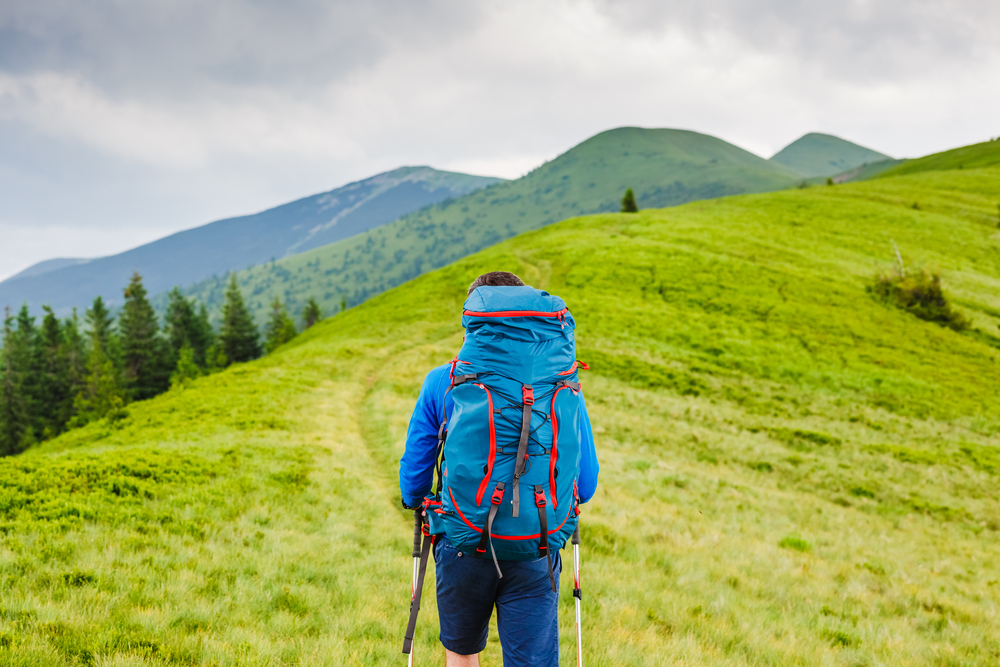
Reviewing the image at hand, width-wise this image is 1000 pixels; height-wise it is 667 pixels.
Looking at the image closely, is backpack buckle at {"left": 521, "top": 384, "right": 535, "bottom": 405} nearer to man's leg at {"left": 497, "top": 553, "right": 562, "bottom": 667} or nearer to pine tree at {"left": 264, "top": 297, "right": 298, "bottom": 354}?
man's leg at {"left": 497, "top": 553, "right": 562, "bottom": 667}

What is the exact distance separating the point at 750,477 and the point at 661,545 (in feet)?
31.7

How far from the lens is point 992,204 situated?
67.4 meters

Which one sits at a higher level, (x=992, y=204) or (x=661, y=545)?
(x=992, y=204)

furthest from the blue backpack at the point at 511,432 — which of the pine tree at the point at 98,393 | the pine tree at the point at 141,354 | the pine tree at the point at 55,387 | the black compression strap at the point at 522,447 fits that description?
the pine tree at the point at 141,354

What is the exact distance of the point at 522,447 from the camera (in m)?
3.14

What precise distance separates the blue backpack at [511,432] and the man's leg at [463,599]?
15 centimetres

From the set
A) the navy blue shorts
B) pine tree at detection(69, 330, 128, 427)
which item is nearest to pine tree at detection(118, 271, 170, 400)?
pine tree at detection(69, 330, 128, 427)

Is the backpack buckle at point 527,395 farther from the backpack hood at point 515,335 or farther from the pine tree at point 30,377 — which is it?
the pine tree at point 30,377

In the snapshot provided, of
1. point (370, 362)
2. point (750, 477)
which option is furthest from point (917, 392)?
point (370, 362)

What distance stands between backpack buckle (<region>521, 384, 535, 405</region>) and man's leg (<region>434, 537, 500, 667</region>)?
116 centimetres

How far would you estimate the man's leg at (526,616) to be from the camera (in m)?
3.29

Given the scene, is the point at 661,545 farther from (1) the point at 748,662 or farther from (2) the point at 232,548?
(2) the point at 232,548

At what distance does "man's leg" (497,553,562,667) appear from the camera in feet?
10.8

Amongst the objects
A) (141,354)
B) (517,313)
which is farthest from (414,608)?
(141,354)
